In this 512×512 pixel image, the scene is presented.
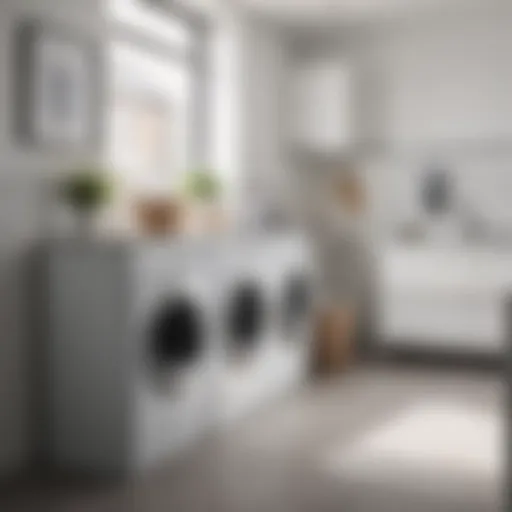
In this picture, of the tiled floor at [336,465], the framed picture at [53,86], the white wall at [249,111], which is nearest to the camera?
the tiled floor at [336,465]

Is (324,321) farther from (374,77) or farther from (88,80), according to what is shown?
(88,80)

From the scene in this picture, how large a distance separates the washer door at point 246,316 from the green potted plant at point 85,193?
865 mm

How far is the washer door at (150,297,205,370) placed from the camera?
3.91m

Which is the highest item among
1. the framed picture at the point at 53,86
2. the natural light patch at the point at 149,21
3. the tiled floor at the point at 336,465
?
the natural light patch at the point at 149,21

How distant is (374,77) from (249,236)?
236 cm

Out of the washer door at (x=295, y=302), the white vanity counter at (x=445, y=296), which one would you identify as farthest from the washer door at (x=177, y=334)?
the white vanity counter at (x=445, y=296)

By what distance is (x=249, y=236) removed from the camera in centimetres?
497

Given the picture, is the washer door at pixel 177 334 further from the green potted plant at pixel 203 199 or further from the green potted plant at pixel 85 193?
the green potted plant at pixel 203 199

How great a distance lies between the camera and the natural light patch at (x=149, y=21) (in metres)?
4.70

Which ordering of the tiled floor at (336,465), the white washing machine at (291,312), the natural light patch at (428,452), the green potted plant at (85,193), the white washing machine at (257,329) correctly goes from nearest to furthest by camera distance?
the tiled floor at (336,465) → the natural light patch at (428,452) → the green potted plant at (85,193) → the white washing machine at (257,329) → the white washing machine at (291,312)

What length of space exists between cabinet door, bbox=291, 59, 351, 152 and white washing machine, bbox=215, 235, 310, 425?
150 cm

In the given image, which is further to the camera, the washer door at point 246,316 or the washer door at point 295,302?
the washer door at point 295,302

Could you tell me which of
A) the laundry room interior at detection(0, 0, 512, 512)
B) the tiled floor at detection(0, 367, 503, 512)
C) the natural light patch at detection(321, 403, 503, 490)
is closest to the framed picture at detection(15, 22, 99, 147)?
the laundry room interior at detection(0, 0, 512, 512)

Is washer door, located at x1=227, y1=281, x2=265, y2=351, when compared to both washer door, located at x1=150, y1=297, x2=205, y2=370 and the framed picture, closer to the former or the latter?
washer door, located at x1=150, y1=297, x2=205, y2=370
